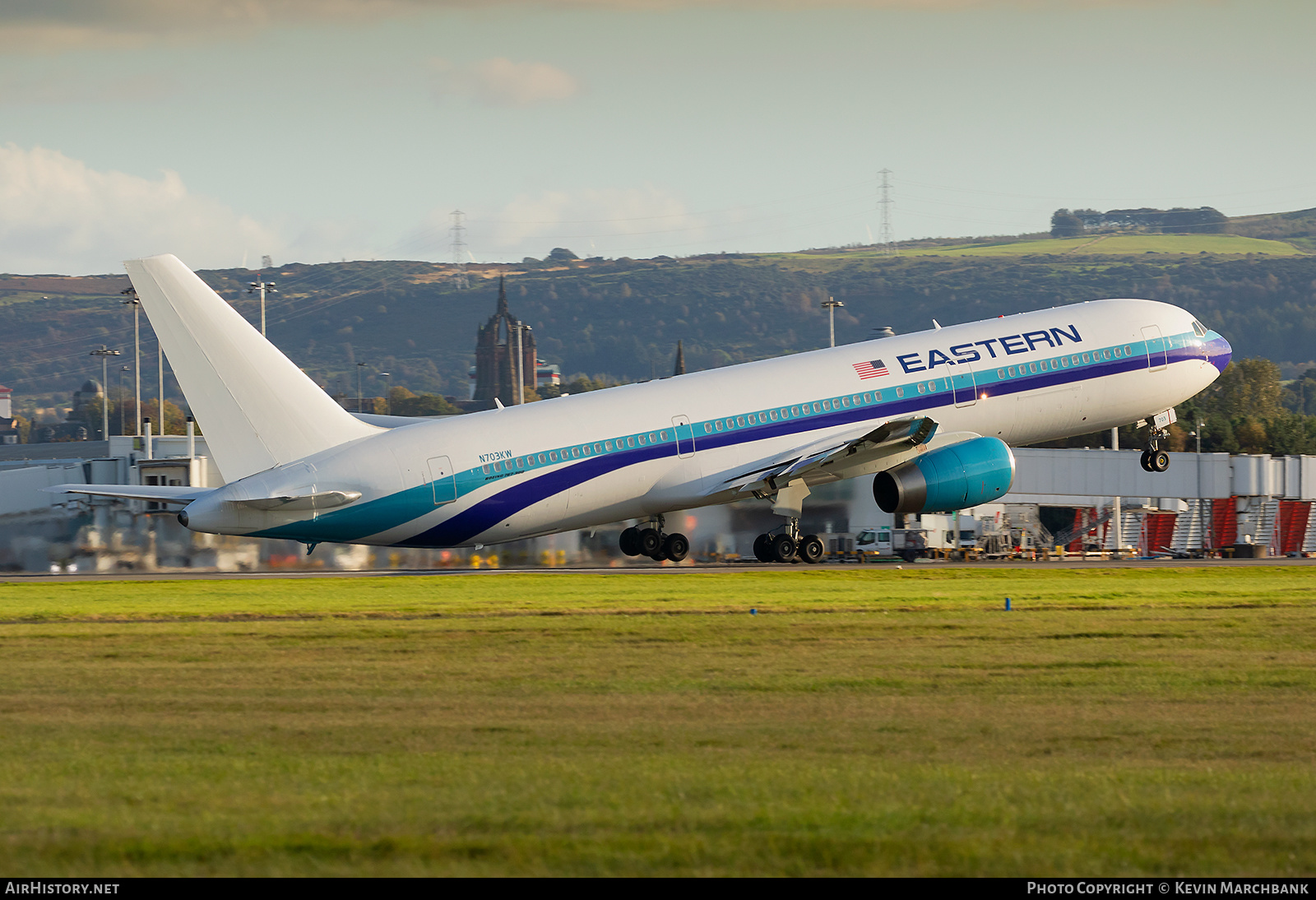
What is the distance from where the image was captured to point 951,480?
41219mm

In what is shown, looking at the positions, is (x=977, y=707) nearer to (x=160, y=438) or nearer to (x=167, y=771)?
(x=167, y=771)

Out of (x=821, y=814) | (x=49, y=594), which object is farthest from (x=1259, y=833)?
(x=49, y=594)

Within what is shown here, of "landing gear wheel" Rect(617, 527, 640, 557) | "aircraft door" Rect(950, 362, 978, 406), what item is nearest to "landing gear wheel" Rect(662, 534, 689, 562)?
"landing gear wheel" Rect(617, 527, 640, 557)

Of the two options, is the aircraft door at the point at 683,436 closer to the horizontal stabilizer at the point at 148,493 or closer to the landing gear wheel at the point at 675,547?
the landing gear wheel at the point at 675,547

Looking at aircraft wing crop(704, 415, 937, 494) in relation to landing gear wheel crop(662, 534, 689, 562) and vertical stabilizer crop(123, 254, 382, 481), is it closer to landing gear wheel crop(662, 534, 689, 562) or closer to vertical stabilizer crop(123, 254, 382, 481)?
landing gear wheel crop(662, 534, 689, 562)

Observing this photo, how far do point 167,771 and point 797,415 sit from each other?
29.2m

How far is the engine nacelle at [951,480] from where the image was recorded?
135 feet

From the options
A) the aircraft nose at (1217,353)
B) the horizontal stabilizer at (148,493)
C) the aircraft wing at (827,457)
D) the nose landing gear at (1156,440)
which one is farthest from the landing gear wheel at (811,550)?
the horizontal stabilizer at (148,493)

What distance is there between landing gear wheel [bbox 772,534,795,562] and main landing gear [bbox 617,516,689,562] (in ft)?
8.72

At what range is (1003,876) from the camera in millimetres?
10133

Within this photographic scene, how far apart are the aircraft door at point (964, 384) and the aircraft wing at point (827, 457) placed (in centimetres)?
159

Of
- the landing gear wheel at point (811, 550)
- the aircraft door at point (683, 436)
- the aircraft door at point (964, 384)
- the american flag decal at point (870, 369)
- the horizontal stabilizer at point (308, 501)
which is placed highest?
the american flag decal at point (870, 369)

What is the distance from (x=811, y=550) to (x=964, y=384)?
6.84m

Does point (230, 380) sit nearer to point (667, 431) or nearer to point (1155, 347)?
point (667, 431)
